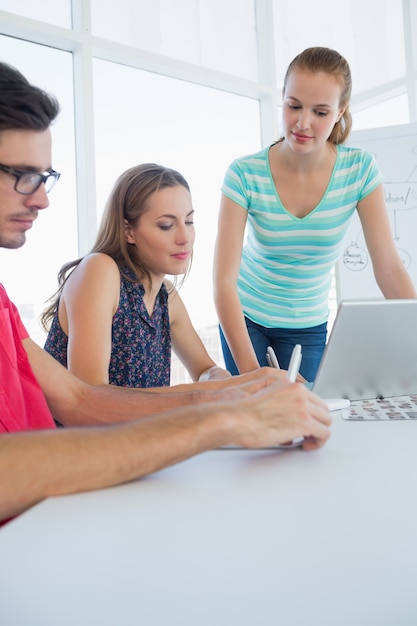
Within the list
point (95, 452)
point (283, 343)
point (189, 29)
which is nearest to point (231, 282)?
point (283, 343)

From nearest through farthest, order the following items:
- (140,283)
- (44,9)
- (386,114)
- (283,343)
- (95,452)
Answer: (95,452) < (140,283) < (283,343) < (44,9) < (386,114)

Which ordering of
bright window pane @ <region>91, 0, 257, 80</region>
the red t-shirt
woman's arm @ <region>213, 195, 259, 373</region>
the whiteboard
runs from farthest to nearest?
bright window pane @ <region>91, 0, 257, 80</region>, the whiteboard, woman's arm @ <region>213, 195, 259, 373</region>, the red t-shirt

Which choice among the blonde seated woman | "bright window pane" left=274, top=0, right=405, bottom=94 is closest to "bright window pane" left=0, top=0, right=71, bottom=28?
"bright window pane" left=274, top=0, right=405, bottom=94

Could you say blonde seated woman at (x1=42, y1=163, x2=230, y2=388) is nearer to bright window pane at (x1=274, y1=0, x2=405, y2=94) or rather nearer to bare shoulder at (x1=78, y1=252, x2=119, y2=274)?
→ bare shoulder at (x1=78, y1=252, x2=119, y2=274)

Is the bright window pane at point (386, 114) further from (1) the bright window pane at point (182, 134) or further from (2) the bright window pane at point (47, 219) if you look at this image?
(2) the bright window pane at point (47, 219)

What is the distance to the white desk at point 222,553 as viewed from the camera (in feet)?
1.29

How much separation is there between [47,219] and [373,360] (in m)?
2.47

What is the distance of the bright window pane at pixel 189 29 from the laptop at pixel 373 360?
282 centimetres

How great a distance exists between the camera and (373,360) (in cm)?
114

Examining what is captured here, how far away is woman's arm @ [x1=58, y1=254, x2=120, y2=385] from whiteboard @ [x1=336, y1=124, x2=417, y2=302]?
5.74 ft

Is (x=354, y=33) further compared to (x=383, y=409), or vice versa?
(x=354, y=33)

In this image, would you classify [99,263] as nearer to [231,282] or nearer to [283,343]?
[231,282]

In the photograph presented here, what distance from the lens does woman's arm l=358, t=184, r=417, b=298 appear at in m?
1.74

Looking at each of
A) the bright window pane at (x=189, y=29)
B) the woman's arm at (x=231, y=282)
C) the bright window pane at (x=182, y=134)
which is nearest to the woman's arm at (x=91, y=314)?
the woman's arm at (x=231, y=282)
